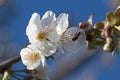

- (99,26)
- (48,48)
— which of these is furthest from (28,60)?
(99,26)

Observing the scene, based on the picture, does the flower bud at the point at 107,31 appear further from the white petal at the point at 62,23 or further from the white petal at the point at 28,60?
the white petal at the point at 28,60

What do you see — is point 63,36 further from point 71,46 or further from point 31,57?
point 31,57


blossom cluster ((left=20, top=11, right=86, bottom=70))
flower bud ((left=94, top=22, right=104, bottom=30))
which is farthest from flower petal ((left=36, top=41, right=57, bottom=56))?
flower bud ((left=94, top=22, right=104, bottom=30))

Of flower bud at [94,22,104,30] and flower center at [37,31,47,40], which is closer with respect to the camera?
flower bud at [94,22,104,30]

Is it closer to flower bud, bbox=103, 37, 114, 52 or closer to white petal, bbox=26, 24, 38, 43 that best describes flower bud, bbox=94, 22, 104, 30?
flower bud, bbox=103, 37, 114, 52

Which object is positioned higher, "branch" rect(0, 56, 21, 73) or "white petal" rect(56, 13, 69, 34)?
"white petal" rect(56, 13, 69, 34)

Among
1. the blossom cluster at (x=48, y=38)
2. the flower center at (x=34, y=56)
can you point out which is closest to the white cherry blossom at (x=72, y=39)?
the blossom cluster at (x=48, y=38)

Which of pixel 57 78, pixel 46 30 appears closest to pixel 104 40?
pixel 46 30

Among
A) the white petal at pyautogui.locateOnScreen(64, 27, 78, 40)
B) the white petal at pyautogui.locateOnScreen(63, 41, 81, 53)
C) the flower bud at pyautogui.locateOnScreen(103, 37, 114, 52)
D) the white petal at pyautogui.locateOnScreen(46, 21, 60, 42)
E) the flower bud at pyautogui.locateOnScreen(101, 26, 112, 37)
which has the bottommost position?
the flower bud at pyautogui.locateOnScreen(103, 37, 114, 52)
